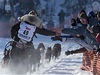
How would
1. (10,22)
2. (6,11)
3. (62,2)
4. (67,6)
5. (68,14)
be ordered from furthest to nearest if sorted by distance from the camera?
(62,2) < (67,6) < (68,14) < (6,11) < (10,22)

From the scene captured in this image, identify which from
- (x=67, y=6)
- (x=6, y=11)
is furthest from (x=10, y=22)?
(x=67, y=6)

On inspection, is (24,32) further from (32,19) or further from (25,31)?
(32,19)

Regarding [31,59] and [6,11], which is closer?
[31,59]

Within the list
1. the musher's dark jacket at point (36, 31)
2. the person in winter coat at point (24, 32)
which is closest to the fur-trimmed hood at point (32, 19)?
the person in winter coat at point (24, 32)

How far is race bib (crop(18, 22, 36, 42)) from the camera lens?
7.11 metres

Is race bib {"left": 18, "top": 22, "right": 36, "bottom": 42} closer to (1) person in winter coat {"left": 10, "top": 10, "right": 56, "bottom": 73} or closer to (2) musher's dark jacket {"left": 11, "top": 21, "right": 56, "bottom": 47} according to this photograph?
(1) person in winter coat {"left": 10, "top": 10, "right": 56, "bottom": 73}

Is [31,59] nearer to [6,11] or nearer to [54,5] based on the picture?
[6,11]

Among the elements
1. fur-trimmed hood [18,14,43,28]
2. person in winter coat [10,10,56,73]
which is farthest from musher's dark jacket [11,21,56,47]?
fur-trimmed hood [18,14,43,28]

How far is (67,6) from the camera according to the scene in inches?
1529

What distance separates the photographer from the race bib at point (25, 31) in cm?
711

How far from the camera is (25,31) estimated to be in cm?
711

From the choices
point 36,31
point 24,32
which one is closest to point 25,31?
point 24,32

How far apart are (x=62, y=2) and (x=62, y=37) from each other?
112 ft

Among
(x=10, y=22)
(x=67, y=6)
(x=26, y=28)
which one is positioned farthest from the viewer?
(x=67, y=6)
